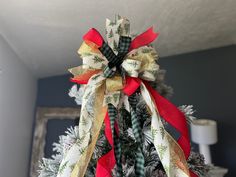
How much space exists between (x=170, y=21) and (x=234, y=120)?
96cm

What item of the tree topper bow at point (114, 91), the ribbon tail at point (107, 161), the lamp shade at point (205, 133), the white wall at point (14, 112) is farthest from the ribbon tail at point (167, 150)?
the lamp shade at point (205, 133)

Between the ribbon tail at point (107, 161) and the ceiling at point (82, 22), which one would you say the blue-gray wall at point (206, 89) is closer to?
the ceiling at point (82, 22)

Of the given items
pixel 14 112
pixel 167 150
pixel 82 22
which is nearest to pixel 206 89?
pixel 82 22

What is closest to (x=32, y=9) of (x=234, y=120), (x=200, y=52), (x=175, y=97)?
(x=175, y=97)

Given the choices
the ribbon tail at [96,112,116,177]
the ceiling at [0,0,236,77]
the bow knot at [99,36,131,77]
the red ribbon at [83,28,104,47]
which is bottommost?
the ribbon tail at [96,112,116,177]

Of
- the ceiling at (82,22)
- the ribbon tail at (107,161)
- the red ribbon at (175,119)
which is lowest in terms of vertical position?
the ribbon tail at (107,161)

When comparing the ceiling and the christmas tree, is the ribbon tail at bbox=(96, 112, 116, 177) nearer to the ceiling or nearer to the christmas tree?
the christmas tree

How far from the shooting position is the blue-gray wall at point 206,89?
5.96 ft

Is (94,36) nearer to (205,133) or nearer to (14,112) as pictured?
(14,112)

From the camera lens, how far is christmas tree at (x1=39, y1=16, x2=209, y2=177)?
59cm

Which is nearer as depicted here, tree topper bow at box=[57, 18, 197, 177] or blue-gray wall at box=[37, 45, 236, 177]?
tree topper bow at box=[57, 18, 197, 177]

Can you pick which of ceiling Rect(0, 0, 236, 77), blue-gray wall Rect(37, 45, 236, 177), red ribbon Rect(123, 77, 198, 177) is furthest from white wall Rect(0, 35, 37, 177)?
red ribbon Rect(123, 77, 198, 177)

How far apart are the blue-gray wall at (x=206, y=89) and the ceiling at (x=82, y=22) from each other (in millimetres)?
194

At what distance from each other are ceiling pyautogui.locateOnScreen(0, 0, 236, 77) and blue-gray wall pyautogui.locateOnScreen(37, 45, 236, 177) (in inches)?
7.6
